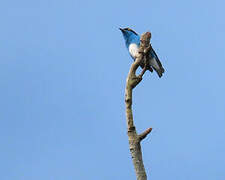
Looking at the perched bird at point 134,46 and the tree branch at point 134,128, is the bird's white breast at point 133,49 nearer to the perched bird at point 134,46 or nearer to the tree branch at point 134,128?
the perched bird at point 134,46

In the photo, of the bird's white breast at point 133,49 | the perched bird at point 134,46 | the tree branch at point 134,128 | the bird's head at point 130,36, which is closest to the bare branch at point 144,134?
the tree branch at point 134,128

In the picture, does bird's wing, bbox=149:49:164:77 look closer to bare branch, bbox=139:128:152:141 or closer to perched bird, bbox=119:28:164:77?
perched bird, bbox=119:28:164:77

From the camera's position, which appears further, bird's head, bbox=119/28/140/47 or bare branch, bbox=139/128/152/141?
bird's head, bbox=119/28/140/47

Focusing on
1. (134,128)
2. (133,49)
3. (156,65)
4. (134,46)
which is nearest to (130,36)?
(134,46)

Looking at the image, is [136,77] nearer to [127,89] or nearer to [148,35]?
[127,89]

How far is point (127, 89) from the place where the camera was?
7637mm

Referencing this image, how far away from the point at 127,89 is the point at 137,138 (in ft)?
2.55

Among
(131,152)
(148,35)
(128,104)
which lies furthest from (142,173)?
(148,35)

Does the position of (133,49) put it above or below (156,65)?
above

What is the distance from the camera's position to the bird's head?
37.8ft

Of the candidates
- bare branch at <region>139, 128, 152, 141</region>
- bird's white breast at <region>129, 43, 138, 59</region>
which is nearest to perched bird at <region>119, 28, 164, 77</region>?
bird's white breast at <region>129, 43, 138, 59</region>

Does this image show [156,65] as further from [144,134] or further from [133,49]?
[144,134]

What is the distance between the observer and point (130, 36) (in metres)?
11.7

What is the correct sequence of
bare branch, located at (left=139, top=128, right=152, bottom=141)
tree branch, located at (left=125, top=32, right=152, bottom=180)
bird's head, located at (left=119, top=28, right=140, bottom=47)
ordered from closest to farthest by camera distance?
1. tree branch, located at (left=125, top=32, right=152, bottom=180)
2. bare branch, located at (left=139, top=128, right=152, bottom=141)
3. bird's head, located at (left=119, top=28, right=140, bottom=47)
